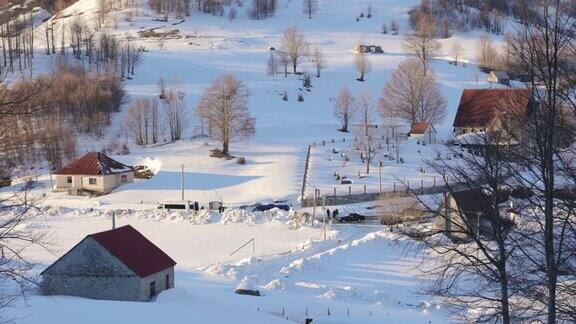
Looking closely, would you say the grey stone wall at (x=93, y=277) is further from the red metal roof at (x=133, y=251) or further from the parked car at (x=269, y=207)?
the parked car at (x=269, y=207)

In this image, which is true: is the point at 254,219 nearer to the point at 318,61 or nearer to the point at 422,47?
the point at 318,61

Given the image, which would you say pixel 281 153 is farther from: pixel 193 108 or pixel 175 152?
pixel 193 108

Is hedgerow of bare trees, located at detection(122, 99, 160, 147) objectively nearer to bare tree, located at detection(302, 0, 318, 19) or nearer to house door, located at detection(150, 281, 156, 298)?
house door, located at detection(150, 281, 156, 298)

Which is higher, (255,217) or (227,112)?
(227,112)

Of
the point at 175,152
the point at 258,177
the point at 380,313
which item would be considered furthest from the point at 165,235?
the point at 175,152

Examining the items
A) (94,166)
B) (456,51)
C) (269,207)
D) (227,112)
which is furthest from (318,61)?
(269,207)

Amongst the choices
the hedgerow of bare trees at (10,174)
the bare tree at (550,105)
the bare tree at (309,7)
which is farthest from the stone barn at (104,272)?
the bare tree at (309,7)
